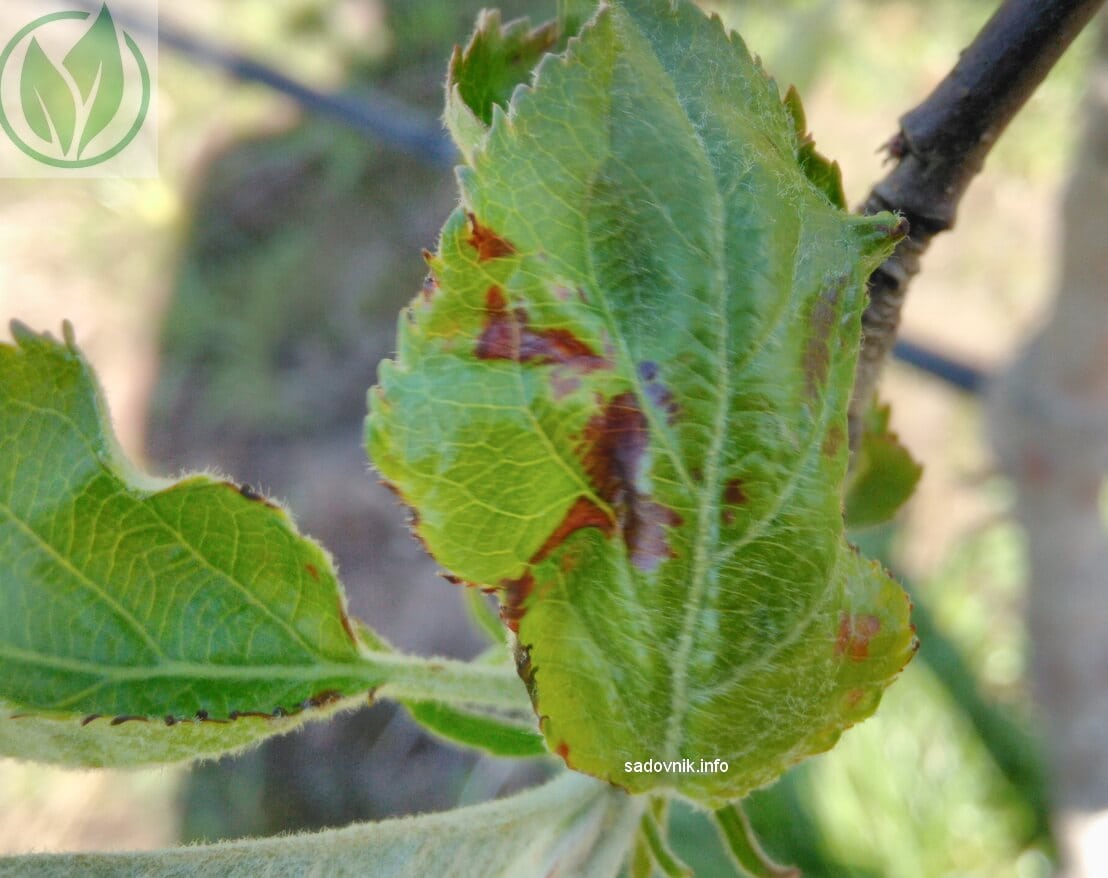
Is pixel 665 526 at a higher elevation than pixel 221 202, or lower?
higher

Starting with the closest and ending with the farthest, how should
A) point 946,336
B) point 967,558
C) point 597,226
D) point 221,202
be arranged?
point 597,226 < point 967,558 < point 946,336 < point 221,202

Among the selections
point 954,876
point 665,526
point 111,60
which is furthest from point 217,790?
point 665,526

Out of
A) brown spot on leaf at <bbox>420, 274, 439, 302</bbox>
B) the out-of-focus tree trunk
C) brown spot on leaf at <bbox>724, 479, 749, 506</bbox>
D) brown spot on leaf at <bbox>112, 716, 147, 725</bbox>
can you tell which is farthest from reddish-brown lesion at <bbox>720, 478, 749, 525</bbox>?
the out-of-focus tree trunk

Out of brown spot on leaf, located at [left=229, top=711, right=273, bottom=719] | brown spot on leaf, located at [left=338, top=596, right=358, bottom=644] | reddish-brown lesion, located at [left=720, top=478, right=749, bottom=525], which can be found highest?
reddish-brown lesion, located at [left=720, top=478, right=749, bottom=525]

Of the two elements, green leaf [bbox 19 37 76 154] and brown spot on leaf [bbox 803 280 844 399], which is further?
green leaf [bbox 19 37 76 154]

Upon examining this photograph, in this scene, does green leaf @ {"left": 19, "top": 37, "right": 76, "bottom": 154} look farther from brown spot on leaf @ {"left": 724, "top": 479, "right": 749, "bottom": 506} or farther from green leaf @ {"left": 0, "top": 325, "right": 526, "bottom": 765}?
brown spot on leaf @ {"left": 724, "top": 479, "right": 749, "bottom": 506}

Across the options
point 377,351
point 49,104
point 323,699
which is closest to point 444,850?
point 323,699

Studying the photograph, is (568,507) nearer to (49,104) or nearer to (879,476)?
(879,476)

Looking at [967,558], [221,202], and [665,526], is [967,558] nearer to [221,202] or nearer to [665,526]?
[665,526]

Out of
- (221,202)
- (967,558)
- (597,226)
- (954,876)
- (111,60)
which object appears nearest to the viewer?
(597,226)
